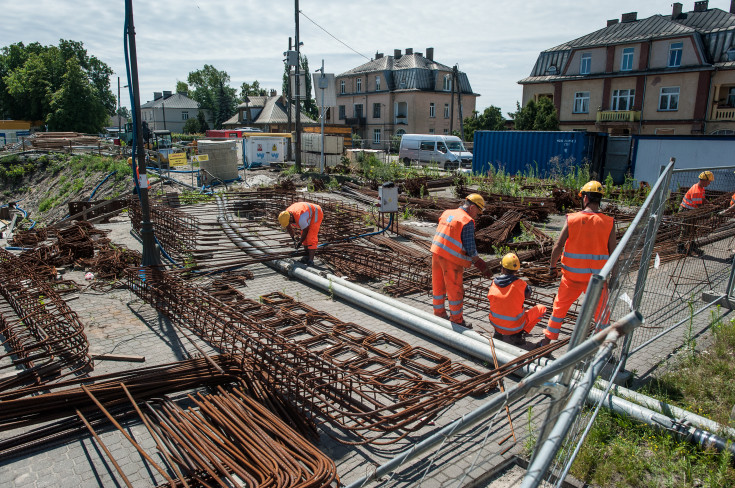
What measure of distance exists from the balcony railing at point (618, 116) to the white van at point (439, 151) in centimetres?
1403

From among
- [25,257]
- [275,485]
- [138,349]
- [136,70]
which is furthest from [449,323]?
[25,257]

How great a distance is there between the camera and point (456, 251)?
5891mm

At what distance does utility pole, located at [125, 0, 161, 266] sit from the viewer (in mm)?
7277

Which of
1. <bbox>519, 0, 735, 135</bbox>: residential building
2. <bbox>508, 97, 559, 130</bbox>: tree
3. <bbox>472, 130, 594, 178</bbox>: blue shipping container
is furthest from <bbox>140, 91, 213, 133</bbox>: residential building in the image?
<bbox>472, 130, 594, 178</bbox>: blue shipping container

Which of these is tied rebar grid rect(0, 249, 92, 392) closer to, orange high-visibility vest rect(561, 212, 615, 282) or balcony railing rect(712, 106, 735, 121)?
orange high-visibility vest rect(561, 212, 615, 282)

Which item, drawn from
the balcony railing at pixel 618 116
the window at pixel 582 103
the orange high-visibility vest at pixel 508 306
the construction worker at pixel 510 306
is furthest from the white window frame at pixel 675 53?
the orange high-visibility vest at pixel 508 306

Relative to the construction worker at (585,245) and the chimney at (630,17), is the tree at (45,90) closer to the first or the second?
the chimney at (630,17)

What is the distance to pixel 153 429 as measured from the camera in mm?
4117

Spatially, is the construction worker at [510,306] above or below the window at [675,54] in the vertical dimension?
below

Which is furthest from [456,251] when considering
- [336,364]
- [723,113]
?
[723,113]

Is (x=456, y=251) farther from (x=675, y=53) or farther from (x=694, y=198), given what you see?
(x=675, y=53)

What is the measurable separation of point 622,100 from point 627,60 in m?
2.86

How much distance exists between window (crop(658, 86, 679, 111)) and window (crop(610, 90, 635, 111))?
1.90 meters

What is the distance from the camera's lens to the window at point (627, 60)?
113 feet
